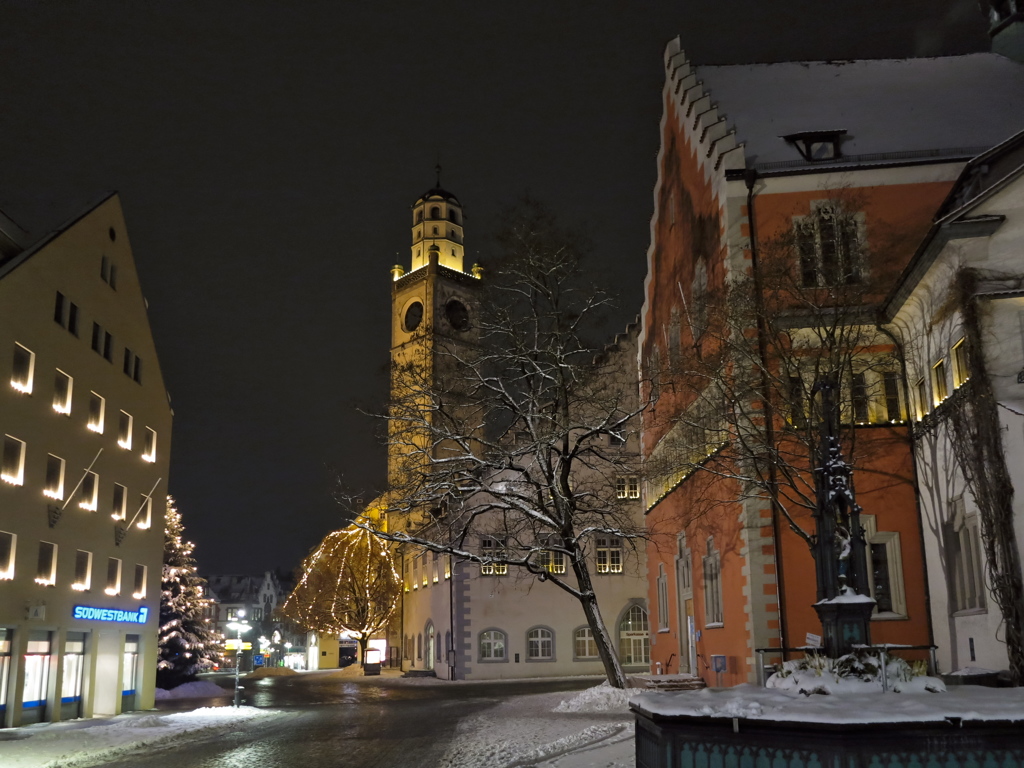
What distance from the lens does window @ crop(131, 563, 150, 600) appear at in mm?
34438

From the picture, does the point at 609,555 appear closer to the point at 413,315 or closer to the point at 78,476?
the point at 78,476

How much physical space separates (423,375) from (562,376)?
3630 mm

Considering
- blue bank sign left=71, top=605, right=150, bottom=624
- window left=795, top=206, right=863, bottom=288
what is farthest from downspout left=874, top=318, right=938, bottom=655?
blue bank sign left=71, top=605, right=150, bottom=624

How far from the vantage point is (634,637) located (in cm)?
5122

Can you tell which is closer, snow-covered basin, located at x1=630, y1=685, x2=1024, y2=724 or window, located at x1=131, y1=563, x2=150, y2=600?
snow-covered basin, located at x1=630, y1=685, x2=1024, y2=724

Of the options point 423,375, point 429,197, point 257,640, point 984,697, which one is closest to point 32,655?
point 423,375

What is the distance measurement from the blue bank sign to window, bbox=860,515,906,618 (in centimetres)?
2123

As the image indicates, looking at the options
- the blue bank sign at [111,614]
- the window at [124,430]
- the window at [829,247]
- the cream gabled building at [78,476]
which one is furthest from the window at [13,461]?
the window at [829,247]

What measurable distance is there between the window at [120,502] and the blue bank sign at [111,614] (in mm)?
3040

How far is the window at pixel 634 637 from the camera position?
50781mm

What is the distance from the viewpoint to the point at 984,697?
9828mm

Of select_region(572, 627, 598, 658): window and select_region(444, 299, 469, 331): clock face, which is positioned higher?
select_region(444, 299, 469, 331): clock face

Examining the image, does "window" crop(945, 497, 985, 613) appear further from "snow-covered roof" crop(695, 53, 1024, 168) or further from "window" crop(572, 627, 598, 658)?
"window" crop(572, 627, 598, 658)

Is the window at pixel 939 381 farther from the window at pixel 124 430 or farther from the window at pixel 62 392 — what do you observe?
the window at pixel 124 430
